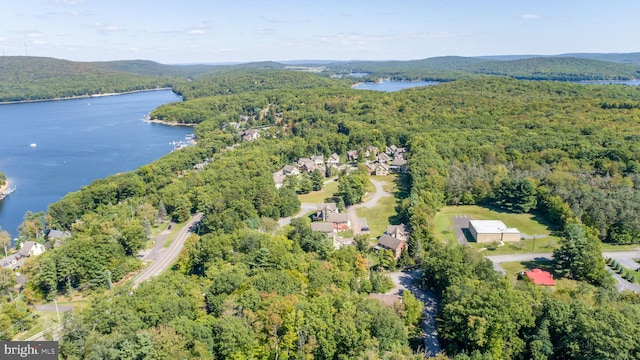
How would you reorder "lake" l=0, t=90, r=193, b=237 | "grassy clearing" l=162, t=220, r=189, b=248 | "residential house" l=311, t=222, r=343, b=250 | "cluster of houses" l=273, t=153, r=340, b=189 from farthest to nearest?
"cluster of houses" l=273, t=153, r=340, b=189 → "lake" l=0, t=90, r=193, b=237 → "grassy clearing" l=162, t=220, r=189, b=248 → "residential house" l=311, t=222, r=343, b=250

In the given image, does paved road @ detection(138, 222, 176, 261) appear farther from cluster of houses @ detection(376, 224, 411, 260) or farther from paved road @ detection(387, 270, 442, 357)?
paved road @ detection(387, 270, 442, 357)

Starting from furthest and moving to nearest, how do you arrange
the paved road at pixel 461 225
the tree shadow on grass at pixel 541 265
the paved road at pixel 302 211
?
1. the paved road at pixel 302 211
2. the paved road at pixel 461 225
3. the tree shadow on grass at pixel 541 265

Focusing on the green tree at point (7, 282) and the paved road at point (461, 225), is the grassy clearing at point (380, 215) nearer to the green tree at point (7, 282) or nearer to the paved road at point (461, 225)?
the paved road at point (461, 225)

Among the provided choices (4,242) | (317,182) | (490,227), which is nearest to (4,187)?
(4,242)

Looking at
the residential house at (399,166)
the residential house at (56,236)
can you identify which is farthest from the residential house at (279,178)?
the residential house at (56,236)

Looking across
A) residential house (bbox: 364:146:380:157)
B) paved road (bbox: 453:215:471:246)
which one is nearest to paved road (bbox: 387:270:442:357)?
paved road (bbox: 453:215:471:246)

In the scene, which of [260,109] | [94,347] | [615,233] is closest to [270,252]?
[94,347]
